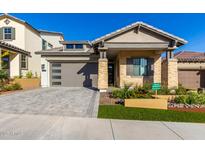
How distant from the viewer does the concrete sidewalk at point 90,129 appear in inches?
170

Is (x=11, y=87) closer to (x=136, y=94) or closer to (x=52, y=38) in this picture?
(x=136, y=94)

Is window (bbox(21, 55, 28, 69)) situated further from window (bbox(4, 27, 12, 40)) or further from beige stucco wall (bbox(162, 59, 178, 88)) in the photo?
beige stucco wall (bbox(162, 59, 178, 88))

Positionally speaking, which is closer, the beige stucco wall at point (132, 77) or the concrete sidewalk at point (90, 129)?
the concrete sidewalk at point (90, 129)

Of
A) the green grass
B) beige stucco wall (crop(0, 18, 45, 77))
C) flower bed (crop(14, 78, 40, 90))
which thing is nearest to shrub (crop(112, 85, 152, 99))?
the green grass

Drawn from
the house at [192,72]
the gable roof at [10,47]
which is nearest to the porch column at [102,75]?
the house at [192,72]

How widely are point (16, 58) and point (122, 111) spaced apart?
14463 mm

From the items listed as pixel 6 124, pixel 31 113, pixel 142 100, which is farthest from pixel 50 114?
pixel 142 100

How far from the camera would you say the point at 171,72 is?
39.5 ft

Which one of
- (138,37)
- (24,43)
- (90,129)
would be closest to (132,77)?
(138,37)

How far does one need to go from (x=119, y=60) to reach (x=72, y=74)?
5627 mm

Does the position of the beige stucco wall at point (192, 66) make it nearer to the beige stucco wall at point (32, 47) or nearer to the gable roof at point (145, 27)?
the gable roof at point (145, 27)

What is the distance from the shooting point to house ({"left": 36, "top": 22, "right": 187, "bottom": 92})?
12.1m
